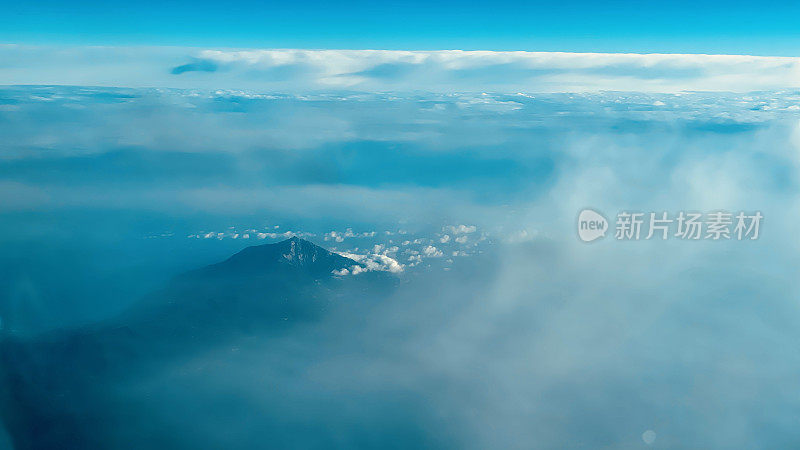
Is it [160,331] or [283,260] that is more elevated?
[283,260]

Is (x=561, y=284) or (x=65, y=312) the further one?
(x=561, y=284)

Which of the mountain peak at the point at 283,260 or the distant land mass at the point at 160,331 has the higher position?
the mountain peak at the point at 283,260

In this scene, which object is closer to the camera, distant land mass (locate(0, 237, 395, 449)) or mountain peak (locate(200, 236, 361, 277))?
distant land mass (locate(0, 237, 395, 449))

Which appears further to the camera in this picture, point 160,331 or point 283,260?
point 283,260

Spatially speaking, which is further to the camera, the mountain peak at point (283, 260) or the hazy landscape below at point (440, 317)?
Answer: the mountain peak at point (283, 260)

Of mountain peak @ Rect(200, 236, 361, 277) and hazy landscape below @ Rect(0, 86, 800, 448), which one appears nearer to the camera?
hazy landscape below @ Rect(0, 86, 800, 448)

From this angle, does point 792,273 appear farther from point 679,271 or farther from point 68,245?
point 68,245

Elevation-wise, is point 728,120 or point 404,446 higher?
point 728,120

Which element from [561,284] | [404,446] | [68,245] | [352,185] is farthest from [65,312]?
[352,185]

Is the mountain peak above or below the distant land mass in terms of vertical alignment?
above

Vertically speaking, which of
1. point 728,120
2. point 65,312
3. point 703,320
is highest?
point 728,120

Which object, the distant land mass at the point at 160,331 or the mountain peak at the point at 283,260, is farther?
the mountain peak at the point at 283,260
